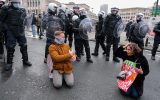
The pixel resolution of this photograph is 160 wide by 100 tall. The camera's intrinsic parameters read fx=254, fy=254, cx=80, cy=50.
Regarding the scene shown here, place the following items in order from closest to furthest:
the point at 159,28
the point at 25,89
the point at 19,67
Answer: the point at 25,89 → the point at 19,67 → the point at 159,28

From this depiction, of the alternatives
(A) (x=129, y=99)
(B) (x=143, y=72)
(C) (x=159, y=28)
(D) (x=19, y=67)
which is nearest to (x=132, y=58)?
(B) (x=143, y=72)

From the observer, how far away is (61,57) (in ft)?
18.3

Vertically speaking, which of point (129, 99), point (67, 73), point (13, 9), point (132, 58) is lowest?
point (129, 99)

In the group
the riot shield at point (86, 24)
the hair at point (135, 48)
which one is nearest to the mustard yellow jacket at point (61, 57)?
the hair at point (135, 48)

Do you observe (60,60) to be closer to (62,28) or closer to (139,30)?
(62,28)

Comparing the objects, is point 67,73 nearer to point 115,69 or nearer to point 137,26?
point 115,69

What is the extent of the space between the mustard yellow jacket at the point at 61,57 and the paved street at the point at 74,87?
42 cm

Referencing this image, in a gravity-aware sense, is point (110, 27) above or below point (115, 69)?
above

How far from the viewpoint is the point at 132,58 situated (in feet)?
17.7

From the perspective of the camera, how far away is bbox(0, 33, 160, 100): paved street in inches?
206

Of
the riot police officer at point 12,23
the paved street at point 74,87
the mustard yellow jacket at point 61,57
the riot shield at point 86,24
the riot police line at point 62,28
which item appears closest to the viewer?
the paved street at point 74,87

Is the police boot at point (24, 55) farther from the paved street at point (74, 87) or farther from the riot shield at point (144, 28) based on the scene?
the riot shield at point (144, 28)

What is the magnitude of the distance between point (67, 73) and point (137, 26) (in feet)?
13.9

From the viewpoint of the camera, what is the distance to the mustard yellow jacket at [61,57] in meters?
5.58
